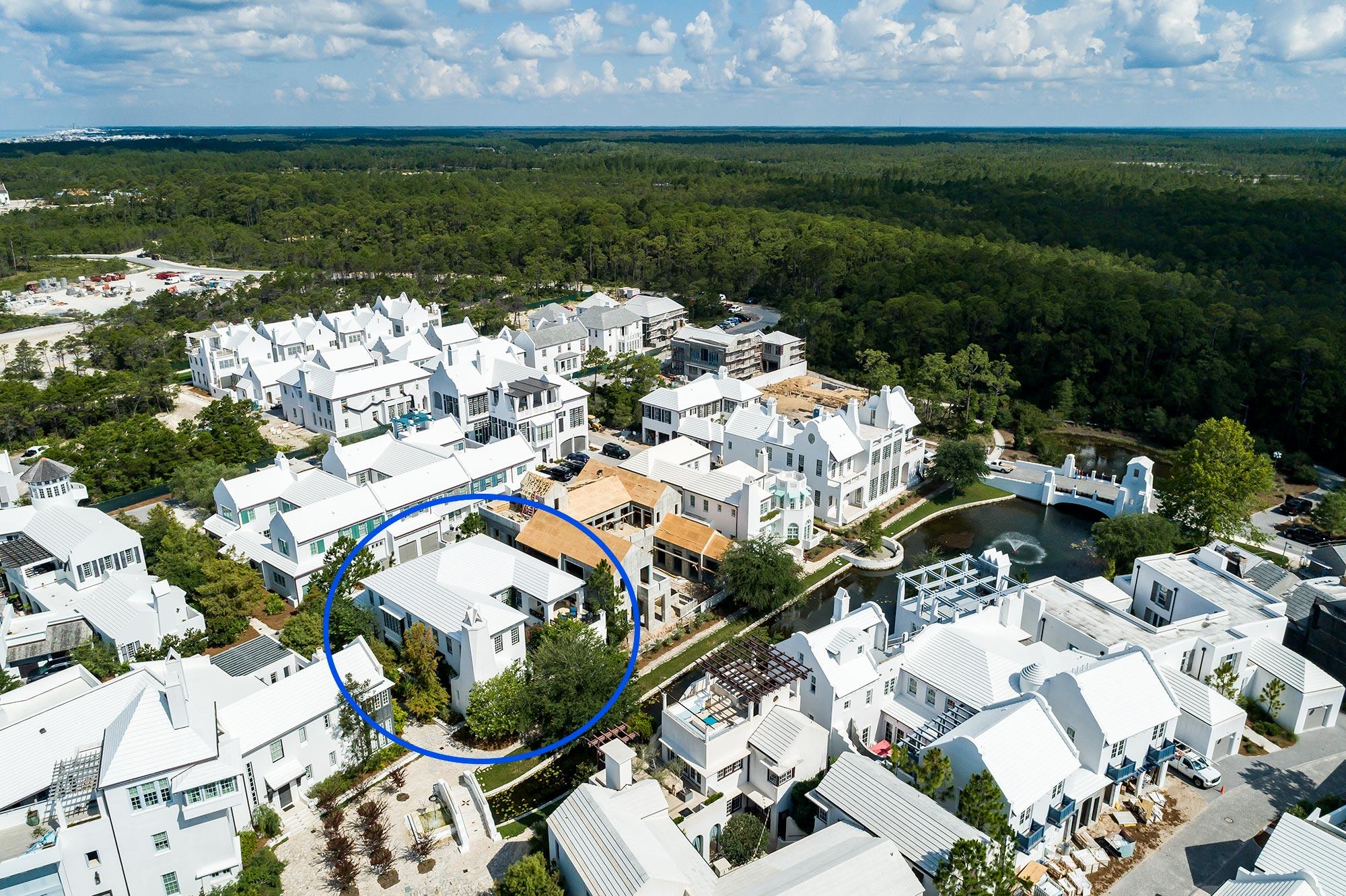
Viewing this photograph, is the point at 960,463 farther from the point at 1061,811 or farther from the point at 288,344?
the point at 288,344

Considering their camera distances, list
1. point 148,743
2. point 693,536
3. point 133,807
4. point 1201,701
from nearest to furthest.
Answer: point 133,807
point 148,743
point 1201,701
point 693,536

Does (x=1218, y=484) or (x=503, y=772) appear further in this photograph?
(x=1218, y=484)

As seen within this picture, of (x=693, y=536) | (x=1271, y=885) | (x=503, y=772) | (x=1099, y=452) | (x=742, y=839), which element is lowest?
(x=1099, y=452)

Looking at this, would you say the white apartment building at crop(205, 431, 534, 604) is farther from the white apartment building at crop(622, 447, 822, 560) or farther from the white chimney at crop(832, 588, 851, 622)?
the white chimney at crop(832, 588, 851, 622)

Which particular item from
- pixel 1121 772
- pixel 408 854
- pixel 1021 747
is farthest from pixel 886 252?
pixel 408 854

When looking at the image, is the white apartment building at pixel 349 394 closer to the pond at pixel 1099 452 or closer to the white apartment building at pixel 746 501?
the white apartment building at pixel 746 501

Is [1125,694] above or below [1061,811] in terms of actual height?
above
